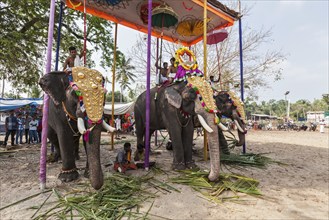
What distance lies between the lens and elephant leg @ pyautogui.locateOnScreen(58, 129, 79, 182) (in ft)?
15.1

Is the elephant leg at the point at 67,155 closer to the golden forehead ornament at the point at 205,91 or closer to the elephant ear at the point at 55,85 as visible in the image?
the elephant ear at the point at 55,85

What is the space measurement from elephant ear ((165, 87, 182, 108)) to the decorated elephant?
1716 mm

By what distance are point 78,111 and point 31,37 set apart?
6911 mm

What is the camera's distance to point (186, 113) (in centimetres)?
562

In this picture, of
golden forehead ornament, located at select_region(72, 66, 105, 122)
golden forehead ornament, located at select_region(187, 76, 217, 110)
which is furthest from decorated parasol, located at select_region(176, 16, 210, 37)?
golden forehead ornament, located at select_region(72, 66, 105, 122)

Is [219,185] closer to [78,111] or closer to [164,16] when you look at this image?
[78,111]

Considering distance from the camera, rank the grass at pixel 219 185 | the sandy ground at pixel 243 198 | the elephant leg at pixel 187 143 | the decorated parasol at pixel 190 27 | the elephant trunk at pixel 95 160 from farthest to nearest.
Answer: the decorated parasol at pixel 190 27 < the elephant leg at pixel 187 143 < the grass at pixel 219 185 < the elephant trunk at pixel 95 160 < the sandy ground at pixel 243 198

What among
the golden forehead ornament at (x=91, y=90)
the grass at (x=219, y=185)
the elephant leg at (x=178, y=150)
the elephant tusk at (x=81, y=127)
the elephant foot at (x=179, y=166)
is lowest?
the grass at (x=219, y=185)

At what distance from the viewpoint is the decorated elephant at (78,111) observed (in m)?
3.65

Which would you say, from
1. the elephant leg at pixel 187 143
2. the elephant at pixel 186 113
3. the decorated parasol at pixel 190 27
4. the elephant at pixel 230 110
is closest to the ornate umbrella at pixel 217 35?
the decorated parasol at pixel 190 27

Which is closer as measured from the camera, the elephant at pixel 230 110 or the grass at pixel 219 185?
the grass at pixel 219 185

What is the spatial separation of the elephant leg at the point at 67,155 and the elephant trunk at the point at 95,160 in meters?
1.22

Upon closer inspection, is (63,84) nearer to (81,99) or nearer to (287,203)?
(81,99)

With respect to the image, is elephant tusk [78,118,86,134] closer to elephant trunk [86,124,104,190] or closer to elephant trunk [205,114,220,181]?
elephant trunk [86,124,104,190]
